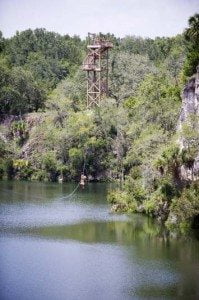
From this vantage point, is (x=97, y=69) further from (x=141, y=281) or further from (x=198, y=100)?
(x=141, y=281)

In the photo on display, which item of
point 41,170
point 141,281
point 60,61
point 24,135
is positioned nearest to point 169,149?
point 141,281

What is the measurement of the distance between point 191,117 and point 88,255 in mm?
15320

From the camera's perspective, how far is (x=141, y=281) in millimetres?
37031

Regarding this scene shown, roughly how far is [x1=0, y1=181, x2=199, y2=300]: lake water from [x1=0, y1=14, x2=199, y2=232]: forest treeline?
3.46 meters

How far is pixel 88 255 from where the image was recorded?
42375 mm

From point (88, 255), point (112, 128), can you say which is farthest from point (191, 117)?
point (112, 128)

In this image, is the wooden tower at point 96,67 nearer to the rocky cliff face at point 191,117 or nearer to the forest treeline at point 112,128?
the forest treeline at point 112,128

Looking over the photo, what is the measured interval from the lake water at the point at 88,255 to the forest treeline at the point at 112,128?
346 cm

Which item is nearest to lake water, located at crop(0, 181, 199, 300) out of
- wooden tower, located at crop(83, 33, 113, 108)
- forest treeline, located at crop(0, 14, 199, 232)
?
forest treeline, located at crop(0, 14, 199, 232)

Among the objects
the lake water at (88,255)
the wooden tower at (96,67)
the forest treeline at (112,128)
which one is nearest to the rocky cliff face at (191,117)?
the forest treeline at (112,128)

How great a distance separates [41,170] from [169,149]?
1366 inches

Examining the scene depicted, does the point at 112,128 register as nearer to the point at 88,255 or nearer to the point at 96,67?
the point at 96,67

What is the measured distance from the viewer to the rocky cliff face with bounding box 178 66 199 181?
5009 centimetres

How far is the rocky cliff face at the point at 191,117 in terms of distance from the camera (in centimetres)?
5009
